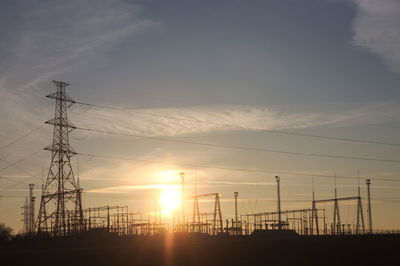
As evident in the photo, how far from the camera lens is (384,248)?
54375 millimetres

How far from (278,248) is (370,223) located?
3423 centimetres

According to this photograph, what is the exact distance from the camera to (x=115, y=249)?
136ft

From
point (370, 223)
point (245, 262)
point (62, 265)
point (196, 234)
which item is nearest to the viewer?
point (62, 265)

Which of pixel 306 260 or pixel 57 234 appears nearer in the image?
pixel 306 260

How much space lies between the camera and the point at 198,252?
4272cm

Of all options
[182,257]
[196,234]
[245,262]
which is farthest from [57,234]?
[245,262]

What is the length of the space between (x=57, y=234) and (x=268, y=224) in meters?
34.4

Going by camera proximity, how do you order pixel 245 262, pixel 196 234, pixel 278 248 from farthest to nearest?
pixel 196 234 < pixel 278 248 < pixel 245 262

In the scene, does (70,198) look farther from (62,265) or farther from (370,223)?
(370,223)

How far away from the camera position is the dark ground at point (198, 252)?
39312mm

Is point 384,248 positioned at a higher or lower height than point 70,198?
lower

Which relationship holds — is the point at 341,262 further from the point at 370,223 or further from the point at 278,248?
the point at 370,223

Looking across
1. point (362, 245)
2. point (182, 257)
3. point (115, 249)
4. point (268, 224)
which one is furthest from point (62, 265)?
point (268, 224)

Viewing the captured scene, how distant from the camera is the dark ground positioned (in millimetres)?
39312
